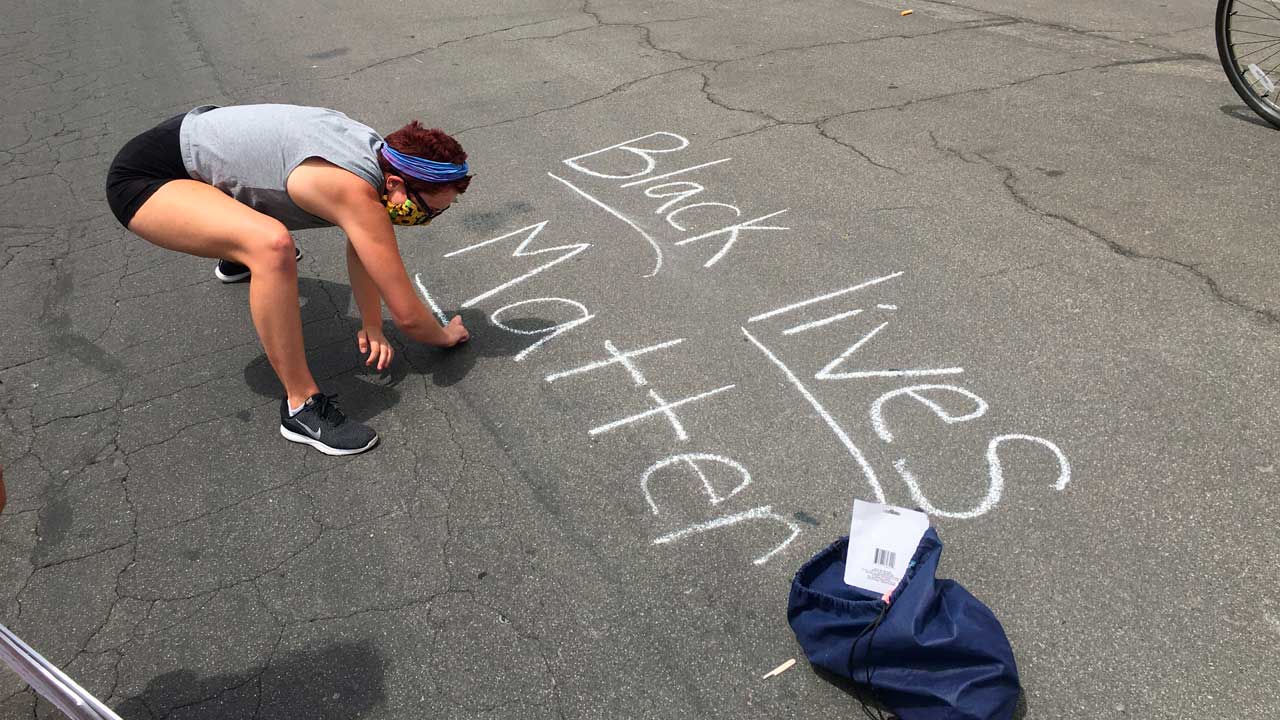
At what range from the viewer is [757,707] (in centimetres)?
209

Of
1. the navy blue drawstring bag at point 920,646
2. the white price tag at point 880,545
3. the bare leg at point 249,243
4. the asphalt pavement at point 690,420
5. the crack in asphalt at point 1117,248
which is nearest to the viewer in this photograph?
the navy blue drawstring bag at point 920,646

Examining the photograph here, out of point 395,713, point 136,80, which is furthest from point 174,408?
point 136,80

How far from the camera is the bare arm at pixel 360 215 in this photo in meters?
3.01

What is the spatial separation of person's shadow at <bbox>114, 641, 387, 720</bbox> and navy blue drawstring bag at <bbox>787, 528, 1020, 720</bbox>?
114 cm

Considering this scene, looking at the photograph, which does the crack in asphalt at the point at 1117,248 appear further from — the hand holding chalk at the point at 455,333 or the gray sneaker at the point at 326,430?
the gray sneaker at the point at 326,430

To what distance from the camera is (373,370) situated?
3.59 meters

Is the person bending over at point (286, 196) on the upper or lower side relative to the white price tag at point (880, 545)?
upper

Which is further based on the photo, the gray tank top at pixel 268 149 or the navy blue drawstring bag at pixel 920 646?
the gray tank top at pixel 268 149

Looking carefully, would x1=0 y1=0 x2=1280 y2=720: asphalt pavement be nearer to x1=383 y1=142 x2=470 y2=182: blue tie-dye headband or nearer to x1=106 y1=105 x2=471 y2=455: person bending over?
x1=106 y1=105 x2=471 y2=455: person bending over

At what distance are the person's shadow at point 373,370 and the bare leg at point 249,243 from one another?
332mm

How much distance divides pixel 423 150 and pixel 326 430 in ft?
3.47

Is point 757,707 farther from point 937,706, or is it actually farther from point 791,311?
point 791,311

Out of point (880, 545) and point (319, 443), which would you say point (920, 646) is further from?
point (319, 443)

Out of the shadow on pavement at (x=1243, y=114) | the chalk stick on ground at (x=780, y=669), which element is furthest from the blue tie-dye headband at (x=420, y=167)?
the shadow on pavement at (x=1243, y=114)
